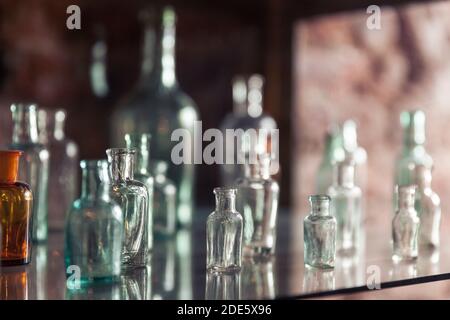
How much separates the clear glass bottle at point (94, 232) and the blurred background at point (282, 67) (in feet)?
4.31

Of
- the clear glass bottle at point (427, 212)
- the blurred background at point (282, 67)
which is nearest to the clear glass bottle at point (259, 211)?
the clear glass bottle at point (427, 212)

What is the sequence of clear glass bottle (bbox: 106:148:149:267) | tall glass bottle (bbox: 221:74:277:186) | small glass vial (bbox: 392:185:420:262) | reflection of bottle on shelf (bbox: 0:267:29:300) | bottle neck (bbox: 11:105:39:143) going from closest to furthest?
reflection of bottle on shelf (bbox: 0:267:29:300)
clear glass bottle (bbox: 106:148:149:267)
small glass vial (bbox: 392:185:420:262)
bottle neck (bbox: 11:105:39:143)
tall glass bottle (bbox: 221:74:277:186)

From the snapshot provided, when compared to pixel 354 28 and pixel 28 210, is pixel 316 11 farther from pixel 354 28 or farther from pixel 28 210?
pixel 28 210

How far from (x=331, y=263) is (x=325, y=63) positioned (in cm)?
140

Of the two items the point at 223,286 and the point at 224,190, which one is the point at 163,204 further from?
the point at 223,286

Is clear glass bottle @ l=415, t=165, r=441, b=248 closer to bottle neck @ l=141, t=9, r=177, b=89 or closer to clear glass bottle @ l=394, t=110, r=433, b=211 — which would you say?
clear glass bottle @ l=394, t=110, r=433, b=211

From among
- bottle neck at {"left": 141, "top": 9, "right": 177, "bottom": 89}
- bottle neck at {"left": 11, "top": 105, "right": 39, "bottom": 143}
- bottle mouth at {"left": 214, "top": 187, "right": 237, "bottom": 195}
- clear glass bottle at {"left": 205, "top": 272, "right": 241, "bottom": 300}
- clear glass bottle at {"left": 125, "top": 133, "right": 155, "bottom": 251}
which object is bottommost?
clear glass bottle at {"left": 205, "top": 272, "right": 241, "bottom": 300}

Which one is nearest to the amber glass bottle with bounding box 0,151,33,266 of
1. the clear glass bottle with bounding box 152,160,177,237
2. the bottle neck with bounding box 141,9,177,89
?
the clear glass bottle with bounding box 152,160,177,237

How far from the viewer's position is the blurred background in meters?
2.33

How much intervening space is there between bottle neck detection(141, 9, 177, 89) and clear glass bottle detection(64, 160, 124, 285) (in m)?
0.85

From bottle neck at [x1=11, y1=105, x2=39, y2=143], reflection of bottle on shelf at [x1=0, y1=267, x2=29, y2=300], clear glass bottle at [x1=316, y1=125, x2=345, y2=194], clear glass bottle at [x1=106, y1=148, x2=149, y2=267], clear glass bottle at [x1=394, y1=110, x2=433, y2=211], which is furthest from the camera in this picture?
clear glass bottle at [x1=316, y1=125, x2=345, y2=194]

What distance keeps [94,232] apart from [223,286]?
0.20 m

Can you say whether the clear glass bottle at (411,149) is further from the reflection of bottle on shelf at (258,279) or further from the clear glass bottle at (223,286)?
the clear glass bottle at (223,286)

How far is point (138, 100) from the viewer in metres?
1.94
